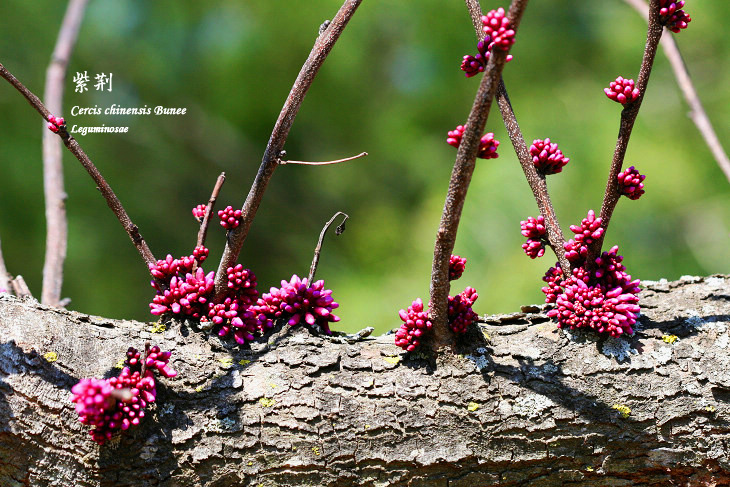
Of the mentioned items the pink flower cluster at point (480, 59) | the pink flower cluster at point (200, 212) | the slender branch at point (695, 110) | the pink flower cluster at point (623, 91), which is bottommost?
the pink flower cluster at point (623, 91)

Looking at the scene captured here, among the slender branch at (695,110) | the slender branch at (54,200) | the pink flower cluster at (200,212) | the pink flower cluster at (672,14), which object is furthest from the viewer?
the slender branch at (54,200)

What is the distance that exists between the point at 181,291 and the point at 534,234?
0.57 metres

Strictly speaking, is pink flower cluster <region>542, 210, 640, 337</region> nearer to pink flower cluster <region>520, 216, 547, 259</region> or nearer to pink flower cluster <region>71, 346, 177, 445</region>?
pink flower cluster <region>520, 216, 547, 259</region>

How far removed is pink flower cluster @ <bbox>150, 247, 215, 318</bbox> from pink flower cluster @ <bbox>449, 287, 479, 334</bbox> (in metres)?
0.38

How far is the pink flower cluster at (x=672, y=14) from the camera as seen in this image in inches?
33.4

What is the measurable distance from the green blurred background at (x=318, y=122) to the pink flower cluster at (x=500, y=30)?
1.72 metres

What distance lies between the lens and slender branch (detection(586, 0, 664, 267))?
2.79 feet

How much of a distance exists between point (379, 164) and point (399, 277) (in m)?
0.71

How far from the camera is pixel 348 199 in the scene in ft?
10.3

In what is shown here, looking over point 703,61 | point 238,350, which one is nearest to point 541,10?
point 703,61

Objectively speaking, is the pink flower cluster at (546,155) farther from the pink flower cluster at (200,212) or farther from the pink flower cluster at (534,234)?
the pink flower cluster at (200,212)

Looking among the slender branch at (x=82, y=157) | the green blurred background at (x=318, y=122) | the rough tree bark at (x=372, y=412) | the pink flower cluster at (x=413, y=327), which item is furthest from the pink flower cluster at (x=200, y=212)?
the green blurred background at (x=318, y=122)

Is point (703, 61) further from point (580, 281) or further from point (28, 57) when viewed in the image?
point (28, 57)

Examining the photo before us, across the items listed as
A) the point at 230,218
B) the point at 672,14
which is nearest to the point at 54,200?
the point at 230,218
